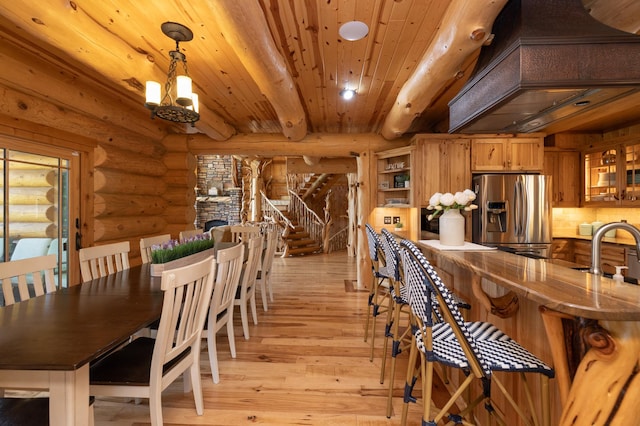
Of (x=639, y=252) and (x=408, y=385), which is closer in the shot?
(x=639, y=252)

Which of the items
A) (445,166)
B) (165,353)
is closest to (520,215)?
(445,166)

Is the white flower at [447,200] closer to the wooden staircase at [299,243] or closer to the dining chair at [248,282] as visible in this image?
the dining chair at [248,282]

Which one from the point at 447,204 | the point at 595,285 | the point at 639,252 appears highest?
the point at 447,204

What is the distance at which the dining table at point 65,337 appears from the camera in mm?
1140

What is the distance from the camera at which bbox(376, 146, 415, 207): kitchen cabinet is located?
15.2 ft

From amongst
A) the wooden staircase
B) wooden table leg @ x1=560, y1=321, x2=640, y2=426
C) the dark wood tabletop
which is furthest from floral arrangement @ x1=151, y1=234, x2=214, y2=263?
the wooden staircase

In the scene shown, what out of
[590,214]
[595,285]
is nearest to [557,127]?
[590,214]

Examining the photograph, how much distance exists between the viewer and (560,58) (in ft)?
5.04

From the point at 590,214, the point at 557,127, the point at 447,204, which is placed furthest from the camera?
the point at 590,214

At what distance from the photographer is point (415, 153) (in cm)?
438

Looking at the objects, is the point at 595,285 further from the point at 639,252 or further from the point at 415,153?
the point at 415,153

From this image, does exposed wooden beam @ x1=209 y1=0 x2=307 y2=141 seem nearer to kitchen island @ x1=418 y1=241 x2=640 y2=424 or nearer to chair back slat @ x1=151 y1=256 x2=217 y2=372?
chair back slat @ x1=151 y1=256 x2=217 y2=372

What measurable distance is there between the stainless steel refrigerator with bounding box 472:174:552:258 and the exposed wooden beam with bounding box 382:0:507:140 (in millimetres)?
1843

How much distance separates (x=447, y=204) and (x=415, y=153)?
2.31m
